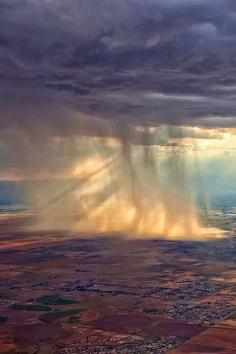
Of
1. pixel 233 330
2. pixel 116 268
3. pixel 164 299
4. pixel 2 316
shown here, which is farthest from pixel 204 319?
pixel 116 268

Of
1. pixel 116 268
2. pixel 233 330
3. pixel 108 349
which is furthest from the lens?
pixel 116 268

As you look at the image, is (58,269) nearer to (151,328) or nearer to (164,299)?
(164,299)

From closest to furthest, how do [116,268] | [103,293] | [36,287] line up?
[103,293] → [36,287] → [116,268]

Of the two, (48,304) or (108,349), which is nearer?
(108,349)

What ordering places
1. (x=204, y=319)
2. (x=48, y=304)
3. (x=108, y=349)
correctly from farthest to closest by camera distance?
(x=48, y=304), (x=204, y=319), (x=108, y=349)

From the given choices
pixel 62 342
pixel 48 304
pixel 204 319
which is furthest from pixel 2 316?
pixel 204 319

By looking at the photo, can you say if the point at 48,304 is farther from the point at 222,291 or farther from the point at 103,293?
the point at 222,291

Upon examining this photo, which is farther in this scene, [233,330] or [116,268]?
[116,268]

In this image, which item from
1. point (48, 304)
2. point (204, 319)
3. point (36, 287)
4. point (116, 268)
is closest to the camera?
point (204, 319)
